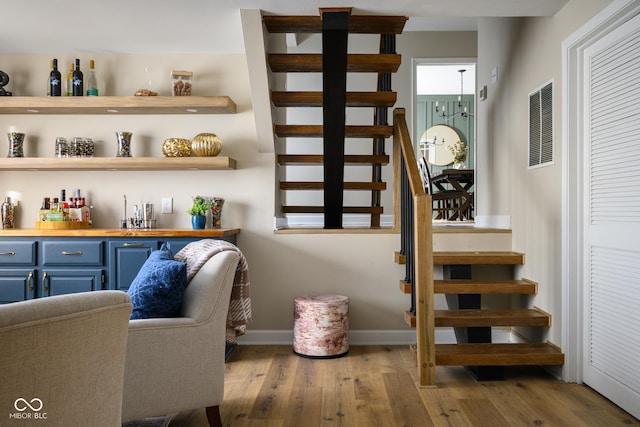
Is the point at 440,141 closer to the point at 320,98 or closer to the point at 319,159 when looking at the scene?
the point at 319,159

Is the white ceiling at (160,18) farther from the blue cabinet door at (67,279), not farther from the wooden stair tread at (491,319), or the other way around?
the wooden stair tread at (491,319)

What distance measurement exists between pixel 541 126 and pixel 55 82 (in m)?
3.55

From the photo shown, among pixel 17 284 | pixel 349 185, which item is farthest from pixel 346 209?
pixel 17 284

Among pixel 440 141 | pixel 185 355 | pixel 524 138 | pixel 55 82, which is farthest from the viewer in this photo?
pixel 440 141

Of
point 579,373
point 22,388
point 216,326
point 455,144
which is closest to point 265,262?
point 216,326

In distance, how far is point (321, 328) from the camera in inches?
149

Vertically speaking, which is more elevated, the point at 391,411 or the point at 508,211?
the point at 508,211

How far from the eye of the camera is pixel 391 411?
108 inches

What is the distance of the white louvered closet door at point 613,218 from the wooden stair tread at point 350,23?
1.22 metres

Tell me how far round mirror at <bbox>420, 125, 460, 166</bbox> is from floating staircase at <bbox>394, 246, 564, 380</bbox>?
655 centimetres

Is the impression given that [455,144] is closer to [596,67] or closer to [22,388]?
[596,67]

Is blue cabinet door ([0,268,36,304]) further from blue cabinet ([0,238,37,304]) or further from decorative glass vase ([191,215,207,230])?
decorative glass vase ([191,215,207,230])

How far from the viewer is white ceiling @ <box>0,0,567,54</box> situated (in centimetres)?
332

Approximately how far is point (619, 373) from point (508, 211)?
5.47ft
